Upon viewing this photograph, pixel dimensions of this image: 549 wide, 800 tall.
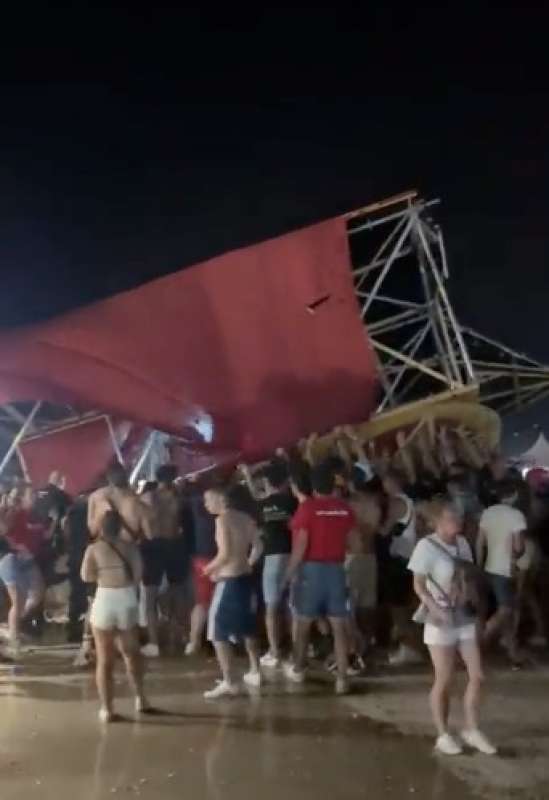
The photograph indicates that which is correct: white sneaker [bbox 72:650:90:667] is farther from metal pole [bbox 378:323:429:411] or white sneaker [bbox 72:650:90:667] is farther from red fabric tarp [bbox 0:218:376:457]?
metal pole [bbox 378:323:429:411]

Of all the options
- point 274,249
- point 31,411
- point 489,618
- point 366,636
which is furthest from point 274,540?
point 31,411

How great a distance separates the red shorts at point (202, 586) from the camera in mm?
9219

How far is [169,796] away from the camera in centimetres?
544

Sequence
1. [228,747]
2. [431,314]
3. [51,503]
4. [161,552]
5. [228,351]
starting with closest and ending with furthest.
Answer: [228,747] → [161,552] → [51,503] → [228,351] → [431,314]

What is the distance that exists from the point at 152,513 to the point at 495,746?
13.5 feet

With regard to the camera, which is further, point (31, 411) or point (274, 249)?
point (31, 411)

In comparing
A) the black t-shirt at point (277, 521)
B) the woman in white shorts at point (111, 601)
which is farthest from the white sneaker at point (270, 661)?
the woman in white shorts at point (111, 601)

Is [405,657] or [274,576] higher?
[274,576]

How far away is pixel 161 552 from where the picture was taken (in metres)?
9.52

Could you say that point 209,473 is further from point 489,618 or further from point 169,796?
point 169,796

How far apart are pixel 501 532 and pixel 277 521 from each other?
181 cm

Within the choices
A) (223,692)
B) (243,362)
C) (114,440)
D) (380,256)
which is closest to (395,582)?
(223,692)

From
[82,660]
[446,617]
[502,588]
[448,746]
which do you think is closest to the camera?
[446,617]

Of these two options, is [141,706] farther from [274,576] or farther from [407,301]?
[407,301]
